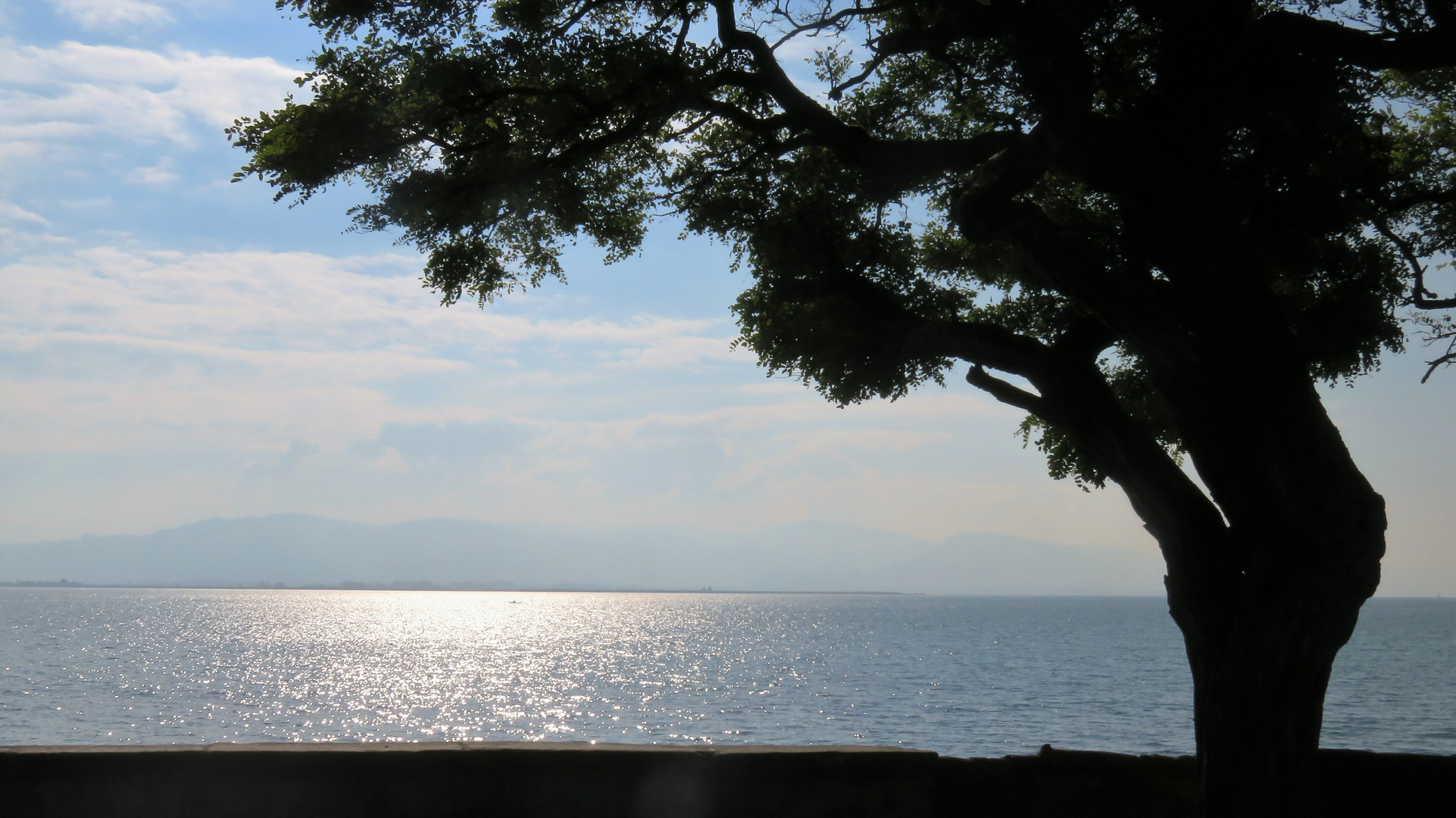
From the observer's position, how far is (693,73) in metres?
9.05

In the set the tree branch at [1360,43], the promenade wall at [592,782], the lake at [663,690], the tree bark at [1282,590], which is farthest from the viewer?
the lake at [663,690]

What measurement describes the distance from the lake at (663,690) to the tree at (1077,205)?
→ 13043 mm

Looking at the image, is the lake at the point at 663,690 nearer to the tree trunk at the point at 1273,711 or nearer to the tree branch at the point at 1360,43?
the tree trunk at the point at 1273,711

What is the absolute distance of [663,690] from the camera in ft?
169

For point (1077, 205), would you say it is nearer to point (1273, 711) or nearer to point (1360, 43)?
point (1360, 43)

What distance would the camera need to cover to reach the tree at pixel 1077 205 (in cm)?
661

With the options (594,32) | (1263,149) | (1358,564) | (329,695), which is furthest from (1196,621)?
(329,695)

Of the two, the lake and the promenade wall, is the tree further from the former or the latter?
the lake

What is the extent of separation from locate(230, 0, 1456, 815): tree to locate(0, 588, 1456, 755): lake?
13043mm

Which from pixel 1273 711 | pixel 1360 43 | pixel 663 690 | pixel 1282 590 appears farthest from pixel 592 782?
pixel 663 690

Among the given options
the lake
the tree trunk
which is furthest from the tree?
the lake

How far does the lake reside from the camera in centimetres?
3659

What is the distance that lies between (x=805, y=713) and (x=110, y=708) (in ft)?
91.9

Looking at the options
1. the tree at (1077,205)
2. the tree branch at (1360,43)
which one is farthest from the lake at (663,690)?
the tree branch at (1360,43)
